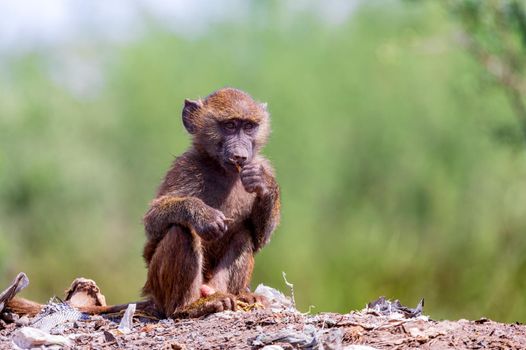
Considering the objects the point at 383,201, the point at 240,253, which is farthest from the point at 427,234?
the point at 240,253

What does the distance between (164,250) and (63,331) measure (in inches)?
42.9

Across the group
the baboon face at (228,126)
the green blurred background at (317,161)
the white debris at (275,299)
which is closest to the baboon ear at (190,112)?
the baboon face at (228,126)

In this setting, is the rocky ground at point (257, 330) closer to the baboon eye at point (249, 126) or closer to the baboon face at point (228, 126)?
the baboon face at point (228, 126)

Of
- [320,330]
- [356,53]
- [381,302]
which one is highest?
[356,53]

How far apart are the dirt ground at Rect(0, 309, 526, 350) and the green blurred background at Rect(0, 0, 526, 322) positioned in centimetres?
1411

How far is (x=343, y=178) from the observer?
2622cm

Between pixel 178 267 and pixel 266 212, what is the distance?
1016 mm

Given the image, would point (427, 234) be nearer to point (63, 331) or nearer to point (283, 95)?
point (283, 95)

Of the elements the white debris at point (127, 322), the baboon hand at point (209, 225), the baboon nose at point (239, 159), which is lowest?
the white debris at point (127, 322)

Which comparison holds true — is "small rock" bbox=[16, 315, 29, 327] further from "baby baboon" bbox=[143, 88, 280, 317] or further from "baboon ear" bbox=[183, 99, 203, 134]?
"baboon ear" bbox=[183, 99, 203, 134]

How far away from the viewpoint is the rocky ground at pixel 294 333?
8.20 metres

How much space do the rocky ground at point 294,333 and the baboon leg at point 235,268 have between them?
0.72 metres

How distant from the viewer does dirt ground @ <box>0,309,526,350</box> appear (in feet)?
26.9

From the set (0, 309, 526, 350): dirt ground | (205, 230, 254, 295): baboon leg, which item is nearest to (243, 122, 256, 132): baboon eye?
(205, 230, 254, 295): baboon leg
